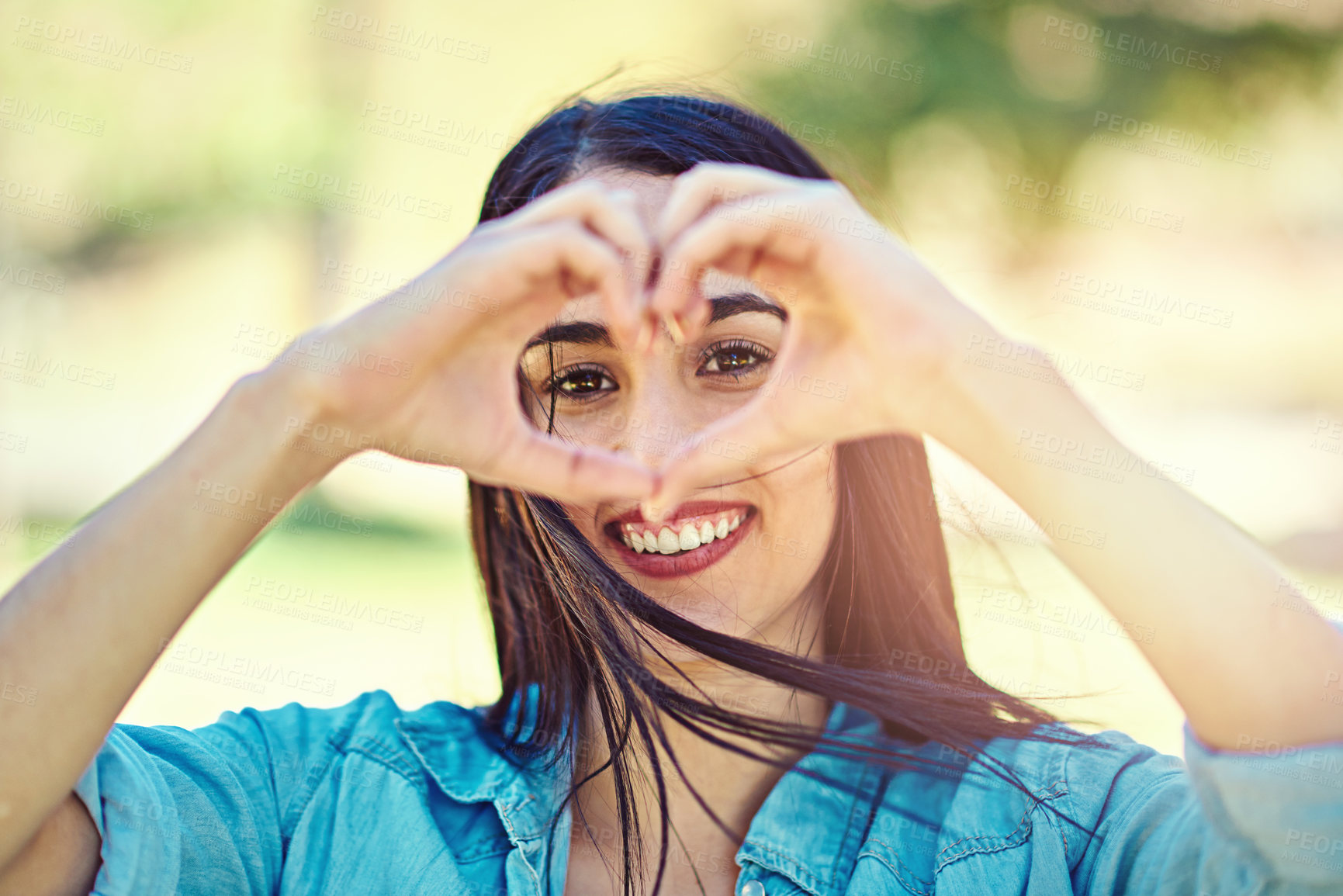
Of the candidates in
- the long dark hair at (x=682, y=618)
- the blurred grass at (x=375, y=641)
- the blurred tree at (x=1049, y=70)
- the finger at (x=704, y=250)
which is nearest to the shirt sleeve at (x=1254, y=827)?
the long dark hair at (x=682, y=618)

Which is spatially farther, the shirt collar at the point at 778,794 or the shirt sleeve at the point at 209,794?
the shirt collar at the point at 778,794

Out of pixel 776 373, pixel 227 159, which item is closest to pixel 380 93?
pixel 227 159

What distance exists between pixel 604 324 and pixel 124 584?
81 centimetres

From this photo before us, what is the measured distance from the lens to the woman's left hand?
119 cm

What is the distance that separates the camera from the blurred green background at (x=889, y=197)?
934 cm

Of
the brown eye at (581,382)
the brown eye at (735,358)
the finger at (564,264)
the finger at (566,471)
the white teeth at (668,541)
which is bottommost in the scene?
the finger at (566,471)

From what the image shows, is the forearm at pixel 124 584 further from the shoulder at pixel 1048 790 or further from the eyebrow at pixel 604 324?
the shoulder at pixel 1048 790

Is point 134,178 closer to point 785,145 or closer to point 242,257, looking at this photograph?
point 242,257

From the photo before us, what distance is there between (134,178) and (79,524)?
12.1m

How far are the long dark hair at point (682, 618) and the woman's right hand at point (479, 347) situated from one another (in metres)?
0.50

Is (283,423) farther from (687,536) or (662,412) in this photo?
(687,536)

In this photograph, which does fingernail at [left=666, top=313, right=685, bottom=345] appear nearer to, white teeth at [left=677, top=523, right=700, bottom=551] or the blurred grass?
white teeth at [left=677, top=523, right=700, bottom=551]

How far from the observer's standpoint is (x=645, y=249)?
1.21 metres

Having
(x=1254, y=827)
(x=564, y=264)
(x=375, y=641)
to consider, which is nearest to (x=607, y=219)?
(x=564, y=264)
